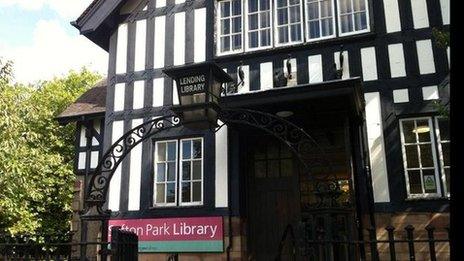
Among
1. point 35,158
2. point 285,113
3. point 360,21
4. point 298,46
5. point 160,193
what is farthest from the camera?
point 35,158

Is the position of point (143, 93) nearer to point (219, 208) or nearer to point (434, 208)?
point (219, 208)

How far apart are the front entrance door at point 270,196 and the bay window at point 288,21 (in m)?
2.40

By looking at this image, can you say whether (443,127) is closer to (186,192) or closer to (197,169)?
(197,169)

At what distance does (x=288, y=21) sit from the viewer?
36.4 feet

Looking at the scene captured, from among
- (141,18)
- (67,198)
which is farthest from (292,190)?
(67,198)

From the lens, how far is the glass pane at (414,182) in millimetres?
9398

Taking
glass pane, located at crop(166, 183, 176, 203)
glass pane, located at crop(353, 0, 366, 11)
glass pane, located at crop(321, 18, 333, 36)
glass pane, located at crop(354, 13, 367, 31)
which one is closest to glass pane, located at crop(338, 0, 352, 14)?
glass pane, located at crop(353, 0, 366, 11)

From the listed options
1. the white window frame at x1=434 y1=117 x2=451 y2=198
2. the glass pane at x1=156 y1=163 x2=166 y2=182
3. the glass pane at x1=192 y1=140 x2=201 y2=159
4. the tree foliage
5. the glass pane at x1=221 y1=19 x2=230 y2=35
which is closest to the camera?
the white window frame at x1=434 y1=117 x2=451 y2=198

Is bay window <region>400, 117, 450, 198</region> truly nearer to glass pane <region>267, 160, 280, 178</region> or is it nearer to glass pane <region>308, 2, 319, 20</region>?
glass pane <region>267, 160, 280, 178</region>

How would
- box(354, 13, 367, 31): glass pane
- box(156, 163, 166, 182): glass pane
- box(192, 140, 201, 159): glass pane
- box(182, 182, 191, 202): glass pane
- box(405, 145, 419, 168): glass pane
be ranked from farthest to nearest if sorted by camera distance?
box(156, 163, 166, 182): glass pane, box(192, 140, 201, 159): glass pane, box(182, 182, 191, 202): glass pane, box(354, 13, 367, 31): glass pane, box(405, 145, 419, 168): glass pane

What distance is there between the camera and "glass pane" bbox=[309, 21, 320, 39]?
10.8 metres

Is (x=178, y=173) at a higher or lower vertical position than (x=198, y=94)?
lower

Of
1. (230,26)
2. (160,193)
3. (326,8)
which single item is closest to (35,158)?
(160,193)

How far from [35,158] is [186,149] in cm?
544
